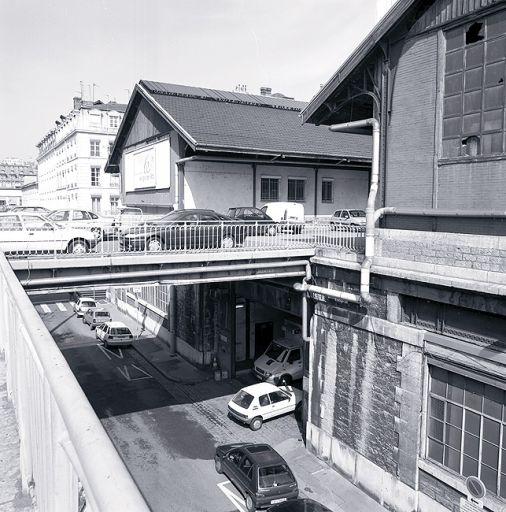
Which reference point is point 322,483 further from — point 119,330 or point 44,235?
point 119,330

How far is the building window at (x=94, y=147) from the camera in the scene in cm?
5962

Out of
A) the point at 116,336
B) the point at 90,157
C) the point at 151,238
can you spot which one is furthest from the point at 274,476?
the point at 90,157

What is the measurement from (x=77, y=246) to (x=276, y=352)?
1169cm

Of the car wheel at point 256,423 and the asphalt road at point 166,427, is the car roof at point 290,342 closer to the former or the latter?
the asphalt road at point 166,427

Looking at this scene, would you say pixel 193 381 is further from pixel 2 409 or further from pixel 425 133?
pixel 2 409

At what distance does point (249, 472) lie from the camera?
15.7 meters

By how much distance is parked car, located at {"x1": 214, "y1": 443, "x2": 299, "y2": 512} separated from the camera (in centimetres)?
1502

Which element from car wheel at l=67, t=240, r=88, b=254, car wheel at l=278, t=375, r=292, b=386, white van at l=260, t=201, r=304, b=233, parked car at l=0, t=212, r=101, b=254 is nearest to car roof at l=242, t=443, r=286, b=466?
car wheel at l=278, t=375, r=292, b=386

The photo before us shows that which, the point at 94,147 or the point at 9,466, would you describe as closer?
the point at 9,466

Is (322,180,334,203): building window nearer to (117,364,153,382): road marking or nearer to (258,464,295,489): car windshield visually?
(117,364,153,382): road marking

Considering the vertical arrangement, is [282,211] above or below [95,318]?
above

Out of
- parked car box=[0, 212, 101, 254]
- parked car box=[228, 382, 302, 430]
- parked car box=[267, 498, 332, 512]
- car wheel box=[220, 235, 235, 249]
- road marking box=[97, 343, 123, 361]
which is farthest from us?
road marking box=[97, 343, 123, 361]

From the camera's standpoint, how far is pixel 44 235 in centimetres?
1862

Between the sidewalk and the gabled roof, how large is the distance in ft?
74.1
